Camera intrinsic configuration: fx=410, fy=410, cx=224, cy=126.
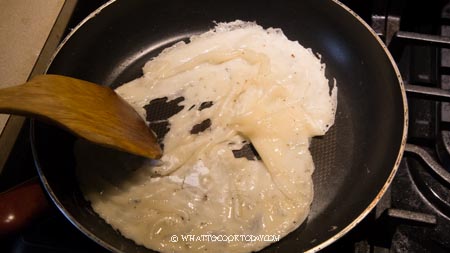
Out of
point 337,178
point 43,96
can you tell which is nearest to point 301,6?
point 337,178

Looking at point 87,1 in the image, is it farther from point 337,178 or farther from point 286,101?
point 337,178

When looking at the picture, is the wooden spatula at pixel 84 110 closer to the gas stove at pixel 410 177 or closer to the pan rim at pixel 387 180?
the gas stove at pixel 410 177

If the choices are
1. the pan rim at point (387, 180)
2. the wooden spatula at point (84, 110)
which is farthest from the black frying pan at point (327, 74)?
the wooden spatula at point (84, 110)

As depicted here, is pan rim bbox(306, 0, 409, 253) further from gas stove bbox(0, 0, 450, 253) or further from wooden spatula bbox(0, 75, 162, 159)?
wooden spatula bbox(0, 75, 162, 159)

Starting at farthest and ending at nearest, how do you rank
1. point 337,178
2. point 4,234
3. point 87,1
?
1. point 87,1
2. point 337,178
3. point 4,234

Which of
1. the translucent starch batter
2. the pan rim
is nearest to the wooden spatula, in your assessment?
the translucent starch batter

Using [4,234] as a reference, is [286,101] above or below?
above

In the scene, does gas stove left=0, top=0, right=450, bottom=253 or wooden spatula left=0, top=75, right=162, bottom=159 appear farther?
gas stove left=0, top=0, right=450, bottom=253
